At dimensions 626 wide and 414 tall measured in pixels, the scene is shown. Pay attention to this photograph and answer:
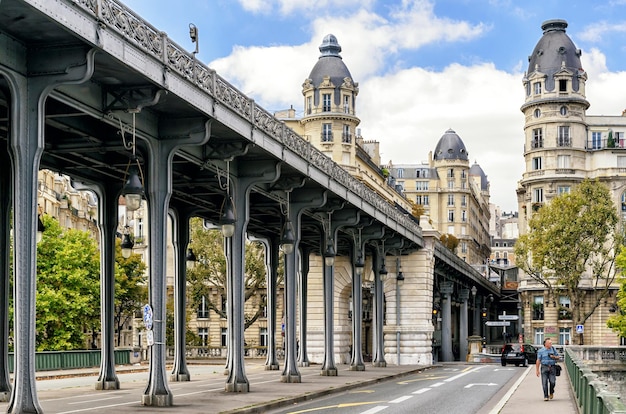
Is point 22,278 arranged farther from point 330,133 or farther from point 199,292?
point 330,133

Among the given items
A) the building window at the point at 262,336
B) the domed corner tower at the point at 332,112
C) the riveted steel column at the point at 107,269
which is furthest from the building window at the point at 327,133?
the riveted steel column at the point at 107,269

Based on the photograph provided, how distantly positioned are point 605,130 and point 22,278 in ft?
326

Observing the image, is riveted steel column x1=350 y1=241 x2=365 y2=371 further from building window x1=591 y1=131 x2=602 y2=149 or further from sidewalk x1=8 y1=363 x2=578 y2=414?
building window x1=591 y1=131 x2=602 y2=149

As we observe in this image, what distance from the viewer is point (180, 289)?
35062mm

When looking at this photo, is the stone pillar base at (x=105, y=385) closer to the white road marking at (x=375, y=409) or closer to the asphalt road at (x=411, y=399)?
the asphalt road at (x=411, y=399)

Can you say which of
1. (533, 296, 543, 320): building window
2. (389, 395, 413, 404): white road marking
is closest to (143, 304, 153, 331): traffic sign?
(389, 395, 413, 404): white road marking

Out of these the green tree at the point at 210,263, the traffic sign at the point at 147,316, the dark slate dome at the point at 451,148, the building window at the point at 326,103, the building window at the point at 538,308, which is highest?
the dark slate dome at the point at 451,148

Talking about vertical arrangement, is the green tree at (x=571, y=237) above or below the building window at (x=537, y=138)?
below

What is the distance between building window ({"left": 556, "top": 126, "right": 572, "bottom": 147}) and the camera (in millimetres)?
106562

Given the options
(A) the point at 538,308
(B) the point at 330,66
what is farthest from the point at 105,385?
(A) the point at 538,308

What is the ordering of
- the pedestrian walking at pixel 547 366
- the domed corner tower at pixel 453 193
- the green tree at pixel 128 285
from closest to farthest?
the pedestrian walking at pixel 547 366 → the green tree at pixel 128 285 → the domed corner tower at pixel 453 193

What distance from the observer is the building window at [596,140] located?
109375 mm

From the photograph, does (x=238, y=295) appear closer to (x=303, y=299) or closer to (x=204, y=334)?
(x=303, y=299)

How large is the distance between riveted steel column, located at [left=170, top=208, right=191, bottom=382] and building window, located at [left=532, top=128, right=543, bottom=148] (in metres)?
76.8
